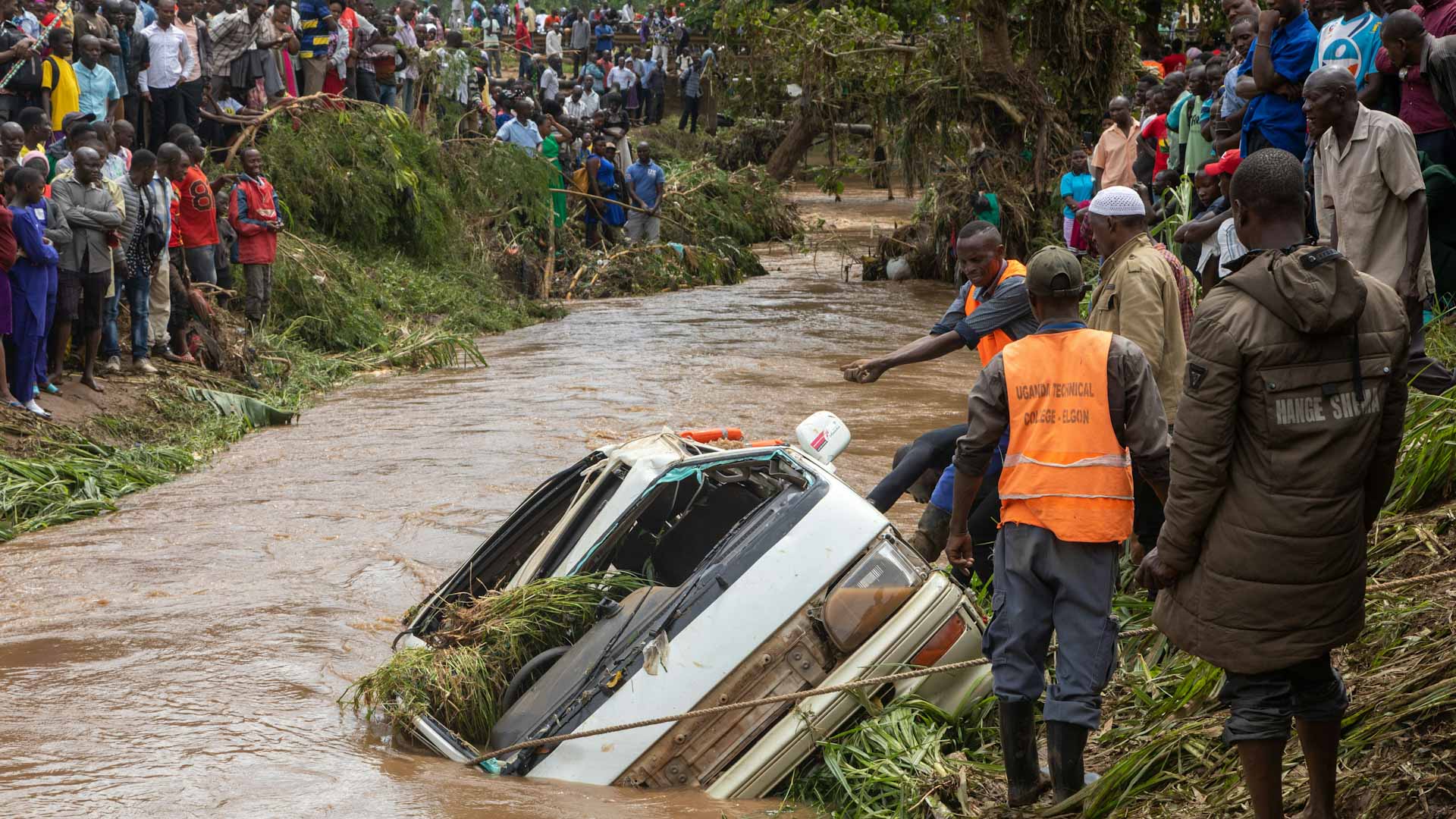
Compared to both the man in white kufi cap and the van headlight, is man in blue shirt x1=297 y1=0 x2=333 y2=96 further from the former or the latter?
the van headlight

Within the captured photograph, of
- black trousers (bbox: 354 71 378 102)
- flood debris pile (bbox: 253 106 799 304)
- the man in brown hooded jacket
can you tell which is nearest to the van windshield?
the man in brown hooded jacket

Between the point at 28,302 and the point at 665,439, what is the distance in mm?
6457

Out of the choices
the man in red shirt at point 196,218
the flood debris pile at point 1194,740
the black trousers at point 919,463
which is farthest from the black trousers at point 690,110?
the flood debris pile at point 1194,740

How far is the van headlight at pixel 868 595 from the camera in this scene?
16.6ft

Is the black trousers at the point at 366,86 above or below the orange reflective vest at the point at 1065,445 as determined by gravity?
above

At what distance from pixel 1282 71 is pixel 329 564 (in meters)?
6.14

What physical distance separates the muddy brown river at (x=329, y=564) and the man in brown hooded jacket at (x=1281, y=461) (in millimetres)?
1897

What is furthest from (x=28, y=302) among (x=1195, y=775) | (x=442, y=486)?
(x=1195, y=775)

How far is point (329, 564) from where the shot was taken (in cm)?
877

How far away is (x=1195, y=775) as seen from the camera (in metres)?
4.27

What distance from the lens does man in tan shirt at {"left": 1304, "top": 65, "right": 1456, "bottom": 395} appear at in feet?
20.4

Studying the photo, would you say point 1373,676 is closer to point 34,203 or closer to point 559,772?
point 559,772

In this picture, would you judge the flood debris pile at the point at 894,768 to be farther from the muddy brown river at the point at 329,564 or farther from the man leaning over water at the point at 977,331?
the man leaning over water at the point at 977,331

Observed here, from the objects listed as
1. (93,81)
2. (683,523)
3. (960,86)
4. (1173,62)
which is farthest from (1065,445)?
(1173,62)
